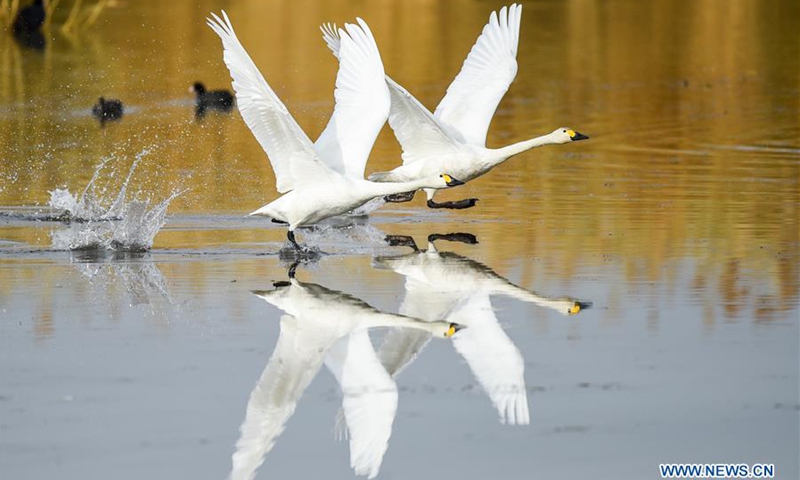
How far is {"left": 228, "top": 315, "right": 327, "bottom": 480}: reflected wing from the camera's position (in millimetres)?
6816

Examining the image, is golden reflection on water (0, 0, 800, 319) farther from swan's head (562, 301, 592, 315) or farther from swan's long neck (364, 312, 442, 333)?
swan's long neck (364, 312, 442, 333)

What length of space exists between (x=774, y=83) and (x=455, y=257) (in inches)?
692

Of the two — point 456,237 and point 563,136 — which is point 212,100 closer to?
point 563,136

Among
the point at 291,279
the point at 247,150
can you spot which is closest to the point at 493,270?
the point at 291,279

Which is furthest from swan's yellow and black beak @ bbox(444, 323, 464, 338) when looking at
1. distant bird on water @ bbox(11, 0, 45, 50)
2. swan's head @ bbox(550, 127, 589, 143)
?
distant bird on water @ bbox(11, 0, 45, 50)

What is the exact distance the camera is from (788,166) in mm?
17031

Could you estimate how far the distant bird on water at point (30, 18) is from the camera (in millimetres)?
40469

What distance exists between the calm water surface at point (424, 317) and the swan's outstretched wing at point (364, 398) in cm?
2

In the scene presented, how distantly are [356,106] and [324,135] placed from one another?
0.35 m

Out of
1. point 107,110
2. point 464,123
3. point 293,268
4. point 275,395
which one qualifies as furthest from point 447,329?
point 107,110

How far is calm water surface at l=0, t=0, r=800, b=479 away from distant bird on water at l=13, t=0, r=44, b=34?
19.8 m

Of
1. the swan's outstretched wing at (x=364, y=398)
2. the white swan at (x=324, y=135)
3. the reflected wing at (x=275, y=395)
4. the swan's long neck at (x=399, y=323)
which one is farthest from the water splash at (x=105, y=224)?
the swan's outstretched wing at (x=364, y=398)

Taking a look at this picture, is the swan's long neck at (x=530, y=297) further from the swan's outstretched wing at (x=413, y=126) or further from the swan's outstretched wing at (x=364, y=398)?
the swan's outstretched wing at (x=413, y=126)

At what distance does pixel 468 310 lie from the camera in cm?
980
